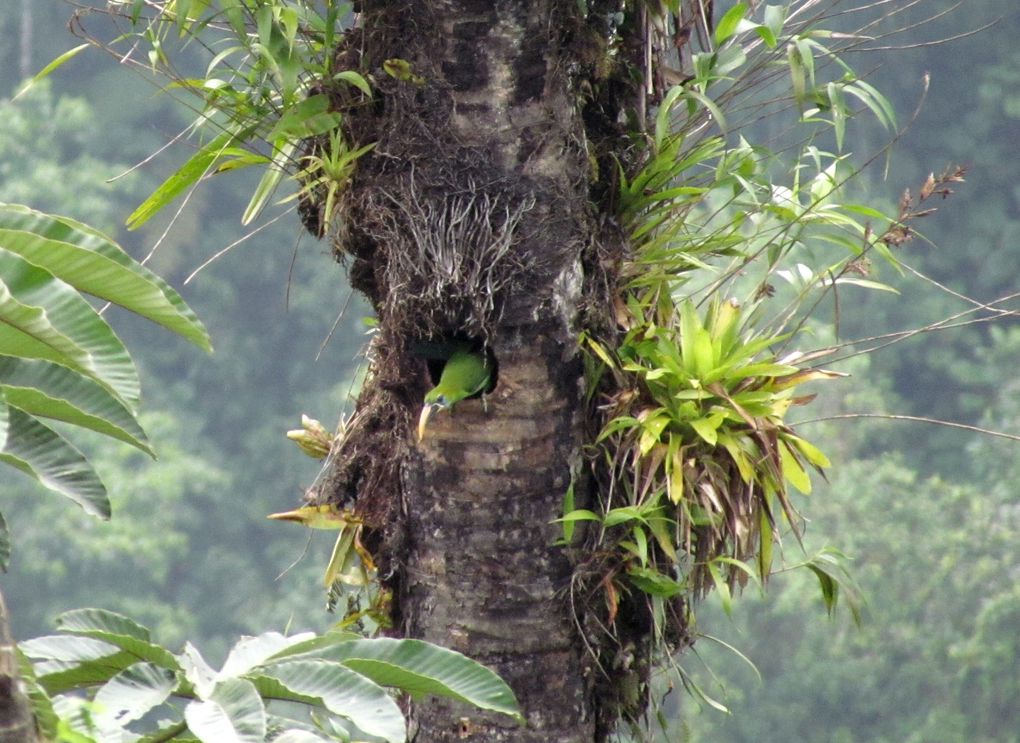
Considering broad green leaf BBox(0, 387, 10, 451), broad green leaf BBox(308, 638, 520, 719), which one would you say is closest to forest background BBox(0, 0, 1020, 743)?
broad green leaf BBox(308, 638, 520, 719)

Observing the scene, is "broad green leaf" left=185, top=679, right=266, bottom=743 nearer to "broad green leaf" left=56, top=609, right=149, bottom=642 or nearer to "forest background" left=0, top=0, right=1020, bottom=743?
"broad green leaf" left=56, top=609, right=149, bottom=642

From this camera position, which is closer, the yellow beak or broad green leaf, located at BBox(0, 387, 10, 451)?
broad green leaf, located at BBox(0, 387, 10, 451)

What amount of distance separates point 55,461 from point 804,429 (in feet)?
35.5

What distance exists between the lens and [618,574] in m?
1.89

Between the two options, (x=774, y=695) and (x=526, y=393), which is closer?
(x=526, y=393)

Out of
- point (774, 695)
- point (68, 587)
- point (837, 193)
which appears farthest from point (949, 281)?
point (837, 193)

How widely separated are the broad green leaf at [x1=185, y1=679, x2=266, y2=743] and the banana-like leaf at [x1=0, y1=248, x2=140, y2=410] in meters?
0.30

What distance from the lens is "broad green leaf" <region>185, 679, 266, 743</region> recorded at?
1208 millimetres

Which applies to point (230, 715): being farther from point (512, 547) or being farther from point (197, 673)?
point (512, 547)

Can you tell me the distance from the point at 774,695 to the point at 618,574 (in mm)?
11405

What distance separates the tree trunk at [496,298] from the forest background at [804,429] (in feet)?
29.4

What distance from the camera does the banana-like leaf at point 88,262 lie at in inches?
50.0

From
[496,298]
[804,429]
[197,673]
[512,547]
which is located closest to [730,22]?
[496,298]

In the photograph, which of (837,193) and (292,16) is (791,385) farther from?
(292,16)
